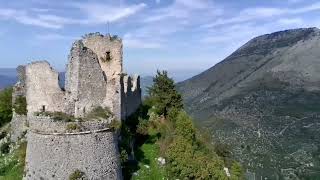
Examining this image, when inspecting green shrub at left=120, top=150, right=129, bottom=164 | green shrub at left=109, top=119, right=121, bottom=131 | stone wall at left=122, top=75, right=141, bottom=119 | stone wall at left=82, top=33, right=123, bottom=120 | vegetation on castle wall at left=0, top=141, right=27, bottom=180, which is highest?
stone wall at left=82, top=33, right=123, bottom=120

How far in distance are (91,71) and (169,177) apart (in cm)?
953

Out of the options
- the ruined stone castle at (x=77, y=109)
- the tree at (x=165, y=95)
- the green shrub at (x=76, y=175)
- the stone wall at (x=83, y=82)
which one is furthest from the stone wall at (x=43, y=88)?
the tree at (x=165, y=95)

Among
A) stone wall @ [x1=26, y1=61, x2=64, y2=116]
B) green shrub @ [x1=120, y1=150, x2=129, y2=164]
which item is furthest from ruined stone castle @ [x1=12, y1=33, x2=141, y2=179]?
green shrub @ [x1=120, y1=150, x2=129, y2=164]

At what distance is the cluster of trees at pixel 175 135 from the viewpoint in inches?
1316

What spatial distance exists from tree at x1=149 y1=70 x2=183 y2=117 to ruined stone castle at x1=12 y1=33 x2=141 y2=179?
3684 millimetres

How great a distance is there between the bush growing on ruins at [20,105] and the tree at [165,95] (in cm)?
1208

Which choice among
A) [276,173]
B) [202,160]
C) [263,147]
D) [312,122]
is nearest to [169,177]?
[202,160]

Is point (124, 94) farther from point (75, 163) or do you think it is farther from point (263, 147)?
point (263, 147)

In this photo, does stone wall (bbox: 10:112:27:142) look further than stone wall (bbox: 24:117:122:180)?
Yes

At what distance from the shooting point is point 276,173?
145625 mm

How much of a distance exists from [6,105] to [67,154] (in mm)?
15705

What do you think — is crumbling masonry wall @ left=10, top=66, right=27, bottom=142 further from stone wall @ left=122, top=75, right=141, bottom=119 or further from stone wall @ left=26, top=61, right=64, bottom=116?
stone wall @ left=122, top=75, right=141, bottom=119

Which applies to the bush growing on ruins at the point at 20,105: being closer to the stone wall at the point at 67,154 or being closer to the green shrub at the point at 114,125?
the stone wall at the point at 67,154

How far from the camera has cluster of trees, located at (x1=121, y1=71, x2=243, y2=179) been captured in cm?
3344
